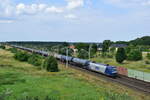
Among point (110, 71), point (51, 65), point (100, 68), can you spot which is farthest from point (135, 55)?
point (51, 65)

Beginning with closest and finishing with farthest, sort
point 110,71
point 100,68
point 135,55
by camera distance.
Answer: point 110,71 → point 100,68 → point 135,55

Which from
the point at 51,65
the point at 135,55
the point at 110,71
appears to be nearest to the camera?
the point at 110,71

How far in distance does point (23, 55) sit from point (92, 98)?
67248 mm

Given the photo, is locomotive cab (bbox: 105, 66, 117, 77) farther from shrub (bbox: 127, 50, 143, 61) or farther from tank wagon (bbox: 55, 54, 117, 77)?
shrub (bbox: 127, 50, 143, 61)

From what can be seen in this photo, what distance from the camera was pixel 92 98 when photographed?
30.2m

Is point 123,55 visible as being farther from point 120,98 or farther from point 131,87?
point 120,98

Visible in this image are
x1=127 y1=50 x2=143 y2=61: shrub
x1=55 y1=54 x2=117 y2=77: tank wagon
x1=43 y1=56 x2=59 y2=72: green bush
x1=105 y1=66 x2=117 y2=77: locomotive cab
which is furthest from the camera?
x1=127 y1=50 x2=143 y2=61: shrub

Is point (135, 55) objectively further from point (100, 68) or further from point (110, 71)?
point (110, 71)

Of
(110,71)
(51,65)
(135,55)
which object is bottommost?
(110,71)

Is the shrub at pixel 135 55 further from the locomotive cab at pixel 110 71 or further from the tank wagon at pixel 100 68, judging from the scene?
the locomotive cab at pixel 110 71

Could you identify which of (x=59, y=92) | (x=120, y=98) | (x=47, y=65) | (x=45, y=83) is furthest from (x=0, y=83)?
(x=120, y=98)

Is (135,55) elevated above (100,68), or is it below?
above

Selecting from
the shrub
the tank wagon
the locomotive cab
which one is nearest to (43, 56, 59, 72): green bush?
the tank wagon

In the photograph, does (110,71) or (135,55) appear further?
(135,55)
